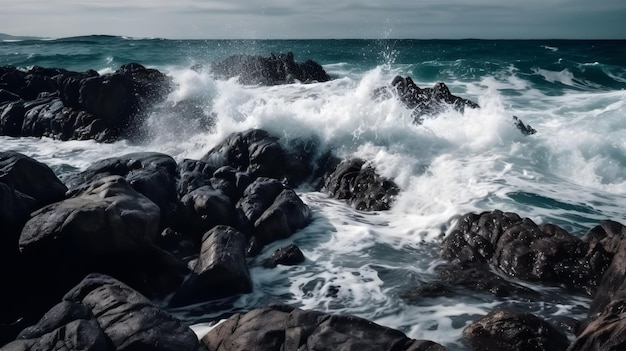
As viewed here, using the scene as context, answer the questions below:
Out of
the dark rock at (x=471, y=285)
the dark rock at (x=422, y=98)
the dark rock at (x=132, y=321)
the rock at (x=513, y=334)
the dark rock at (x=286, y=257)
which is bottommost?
the dark rock at (x=286, y=257)

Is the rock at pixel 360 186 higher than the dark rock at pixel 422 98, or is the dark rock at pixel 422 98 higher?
the dark rock at pixel 422 98

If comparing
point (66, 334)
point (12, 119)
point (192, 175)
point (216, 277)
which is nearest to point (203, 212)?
point (192, 175)

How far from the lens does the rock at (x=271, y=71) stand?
75.1ft

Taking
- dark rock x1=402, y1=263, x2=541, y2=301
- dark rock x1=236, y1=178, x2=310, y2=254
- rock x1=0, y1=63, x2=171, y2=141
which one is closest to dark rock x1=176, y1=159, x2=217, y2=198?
dark rock x1=236, y1=178, x2=310, y2=254

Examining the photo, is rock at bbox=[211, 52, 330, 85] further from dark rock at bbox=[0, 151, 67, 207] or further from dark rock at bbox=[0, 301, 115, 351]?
dark rock at bbox=[0, 301, 115, 351]

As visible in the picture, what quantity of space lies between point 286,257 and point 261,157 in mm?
4064

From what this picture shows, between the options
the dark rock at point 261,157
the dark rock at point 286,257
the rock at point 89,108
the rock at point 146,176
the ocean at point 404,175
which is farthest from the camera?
the rock at point 89,108

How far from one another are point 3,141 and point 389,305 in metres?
14.2

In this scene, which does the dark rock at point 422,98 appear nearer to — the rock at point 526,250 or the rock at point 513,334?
the rock at point 526,250

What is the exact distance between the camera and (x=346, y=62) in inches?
1609

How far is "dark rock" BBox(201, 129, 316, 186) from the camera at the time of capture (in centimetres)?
1095

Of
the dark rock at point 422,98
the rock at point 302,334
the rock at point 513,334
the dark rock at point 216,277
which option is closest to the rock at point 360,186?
the dark rock at point 422,98

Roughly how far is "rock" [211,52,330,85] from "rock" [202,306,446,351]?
1845 centimetres

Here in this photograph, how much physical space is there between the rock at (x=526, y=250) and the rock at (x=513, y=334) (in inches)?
60.3
